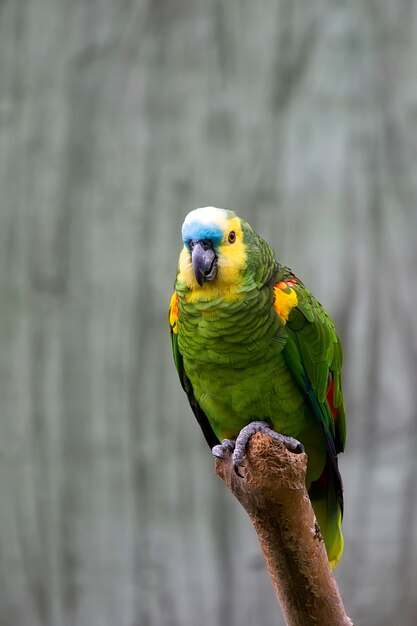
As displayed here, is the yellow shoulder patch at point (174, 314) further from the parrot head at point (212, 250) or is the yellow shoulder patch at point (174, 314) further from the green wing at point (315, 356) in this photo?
the green wing at point (315, 356)

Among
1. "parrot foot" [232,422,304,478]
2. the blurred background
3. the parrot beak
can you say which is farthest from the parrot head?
the blurred background

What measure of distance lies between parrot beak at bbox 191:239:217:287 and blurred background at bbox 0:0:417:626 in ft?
3.32

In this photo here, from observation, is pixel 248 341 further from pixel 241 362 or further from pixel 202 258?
pixel 202 258

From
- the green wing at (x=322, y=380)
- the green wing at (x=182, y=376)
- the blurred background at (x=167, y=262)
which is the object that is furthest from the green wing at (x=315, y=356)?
the blurred background at (x=167, y=262)

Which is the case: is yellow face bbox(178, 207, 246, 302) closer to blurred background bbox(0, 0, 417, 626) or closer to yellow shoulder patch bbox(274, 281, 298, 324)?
yellow shoulder patch bbox(274, 281, 298, 324)

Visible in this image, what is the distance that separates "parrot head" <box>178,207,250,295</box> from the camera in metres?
1.60

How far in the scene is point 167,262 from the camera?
2.66 metres

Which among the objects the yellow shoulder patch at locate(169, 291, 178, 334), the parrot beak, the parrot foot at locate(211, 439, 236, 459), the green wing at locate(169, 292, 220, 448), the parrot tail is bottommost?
the parrot tail

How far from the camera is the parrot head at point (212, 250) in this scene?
63.1 inches

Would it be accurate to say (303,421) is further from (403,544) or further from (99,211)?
(99,211)

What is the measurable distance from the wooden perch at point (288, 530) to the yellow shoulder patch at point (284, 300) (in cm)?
30

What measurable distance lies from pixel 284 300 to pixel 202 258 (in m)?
0.22

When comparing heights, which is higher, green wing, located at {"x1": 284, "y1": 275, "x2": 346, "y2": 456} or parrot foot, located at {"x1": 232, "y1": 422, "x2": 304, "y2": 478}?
green wing, located at {"x1": 284, "y1": 275, "x2": 346, "y2": 456}

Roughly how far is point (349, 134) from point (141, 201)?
680 mm
